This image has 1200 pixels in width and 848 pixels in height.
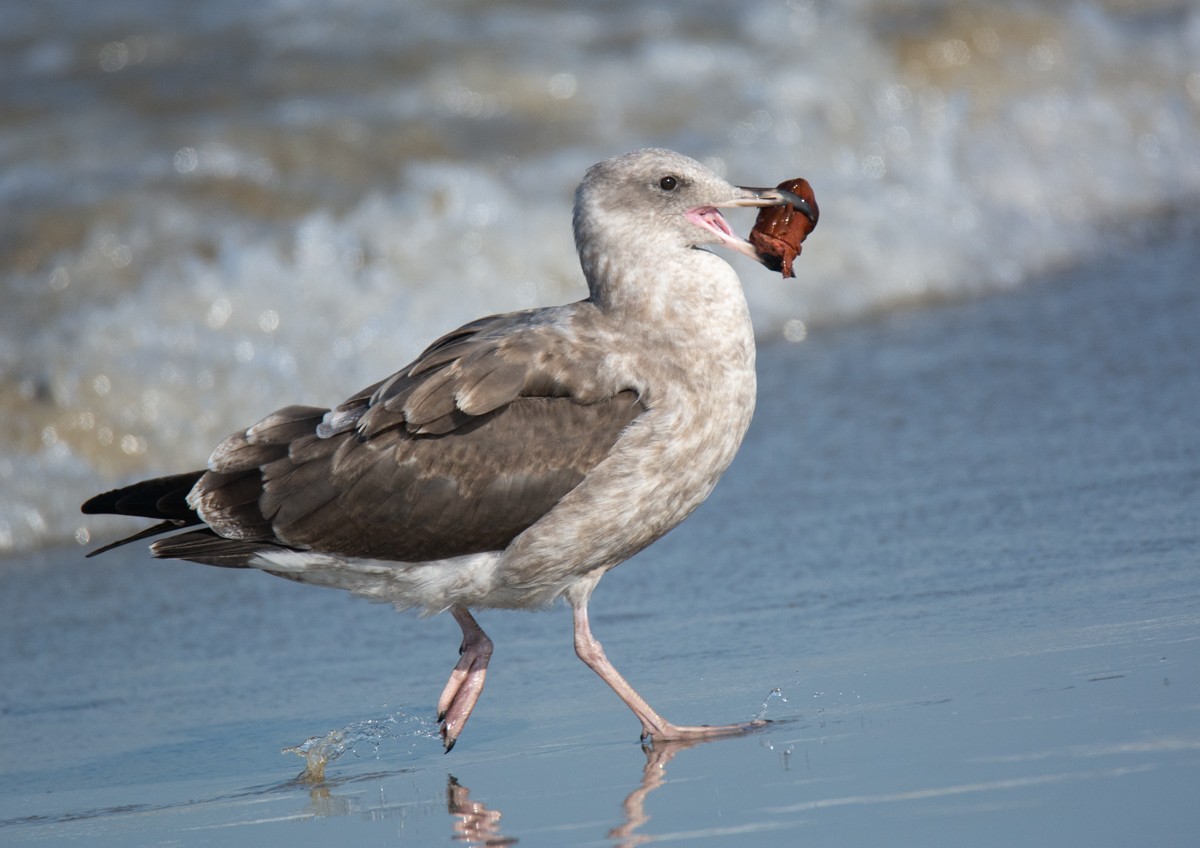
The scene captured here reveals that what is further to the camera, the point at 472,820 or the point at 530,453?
the point at 530,453

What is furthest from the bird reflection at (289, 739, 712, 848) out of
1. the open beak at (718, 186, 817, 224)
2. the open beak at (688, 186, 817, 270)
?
the open beak at (718, 186, 817, 224)

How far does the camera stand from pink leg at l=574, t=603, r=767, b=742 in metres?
4.46

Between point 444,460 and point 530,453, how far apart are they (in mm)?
257

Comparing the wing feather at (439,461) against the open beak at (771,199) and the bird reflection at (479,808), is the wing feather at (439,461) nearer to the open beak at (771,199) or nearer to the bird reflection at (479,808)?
the open beak at (771,199)

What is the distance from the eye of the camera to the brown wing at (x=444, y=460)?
477 centimetres

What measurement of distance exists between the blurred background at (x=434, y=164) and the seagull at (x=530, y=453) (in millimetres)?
2714

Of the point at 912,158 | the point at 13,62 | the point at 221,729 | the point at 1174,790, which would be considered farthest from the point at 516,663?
the point at 13,62

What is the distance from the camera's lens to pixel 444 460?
4.87 meters

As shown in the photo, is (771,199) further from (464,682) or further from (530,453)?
(464,682)

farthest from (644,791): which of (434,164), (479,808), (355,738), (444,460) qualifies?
(434,164)

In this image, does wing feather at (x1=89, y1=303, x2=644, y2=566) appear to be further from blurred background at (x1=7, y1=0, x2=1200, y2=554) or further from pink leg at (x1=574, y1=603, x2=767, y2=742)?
blurred background at (x1=7, y1=0, x2=1200, y2=554)

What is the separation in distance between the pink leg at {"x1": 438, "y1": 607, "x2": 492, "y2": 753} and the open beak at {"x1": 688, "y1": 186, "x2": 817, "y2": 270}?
51.2 inches

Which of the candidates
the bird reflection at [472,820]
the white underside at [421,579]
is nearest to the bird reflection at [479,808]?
the bird reflection at [472,820]

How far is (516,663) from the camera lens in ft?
17.7
